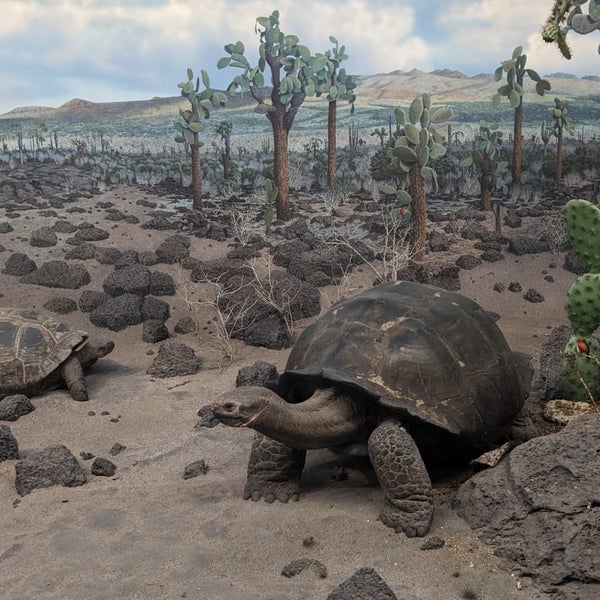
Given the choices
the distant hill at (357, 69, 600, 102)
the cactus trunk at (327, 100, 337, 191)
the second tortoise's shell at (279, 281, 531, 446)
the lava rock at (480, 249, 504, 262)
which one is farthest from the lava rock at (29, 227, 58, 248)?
the distant hill at (357, 69, 600, 102)

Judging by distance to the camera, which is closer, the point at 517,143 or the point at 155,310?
the point at 155,310

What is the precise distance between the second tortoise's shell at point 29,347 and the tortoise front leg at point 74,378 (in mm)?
118

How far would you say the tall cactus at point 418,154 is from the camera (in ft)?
44.7

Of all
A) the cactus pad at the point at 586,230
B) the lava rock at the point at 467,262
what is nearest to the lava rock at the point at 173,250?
the lava rock at the point at 467,262

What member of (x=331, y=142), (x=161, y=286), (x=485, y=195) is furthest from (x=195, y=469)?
(x=331, y=142)

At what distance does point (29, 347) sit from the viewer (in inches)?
336

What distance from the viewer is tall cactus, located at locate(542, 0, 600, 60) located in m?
8.91

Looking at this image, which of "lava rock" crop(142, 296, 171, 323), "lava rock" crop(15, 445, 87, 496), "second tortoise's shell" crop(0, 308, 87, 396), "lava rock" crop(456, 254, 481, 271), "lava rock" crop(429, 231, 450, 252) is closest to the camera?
"lava rock" crop(15, 445, 87, 496)

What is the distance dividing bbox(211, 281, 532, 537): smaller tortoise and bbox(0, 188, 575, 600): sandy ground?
281 millimetres

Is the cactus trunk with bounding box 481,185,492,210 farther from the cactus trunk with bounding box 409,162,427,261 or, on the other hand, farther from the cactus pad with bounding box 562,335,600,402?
the cactus pad with bounding box 562,335,600,402

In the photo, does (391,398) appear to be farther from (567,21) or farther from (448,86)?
(448,86)

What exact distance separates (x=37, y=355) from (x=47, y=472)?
2.96 meters

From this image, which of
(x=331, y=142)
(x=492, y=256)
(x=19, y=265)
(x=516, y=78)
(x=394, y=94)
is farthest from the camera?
(x=394, y=94)

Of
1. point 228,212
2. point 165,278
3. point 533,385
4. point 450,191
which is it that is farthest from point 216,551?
point 450,191
